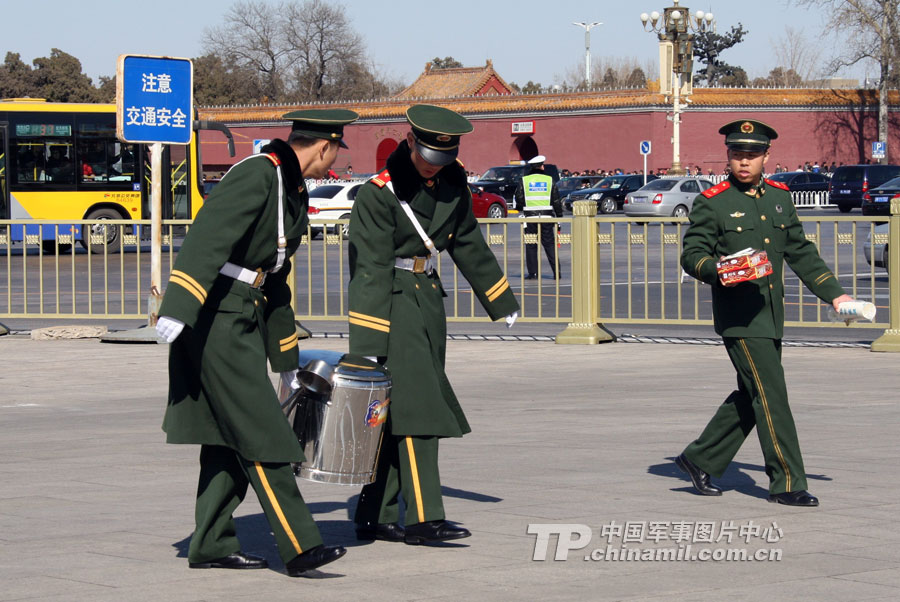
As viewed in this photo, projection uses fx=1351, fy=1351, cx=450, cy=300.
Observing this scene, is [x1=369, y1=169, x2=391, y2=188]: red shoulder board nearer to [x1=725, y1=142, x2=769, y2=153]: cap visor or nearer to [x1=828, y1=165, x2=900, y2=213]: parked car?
[x1=725, y1=142, x2=769, y2=153]: cap visor

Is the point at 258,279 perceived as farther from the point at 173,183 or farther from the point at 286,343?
the point at 173,183

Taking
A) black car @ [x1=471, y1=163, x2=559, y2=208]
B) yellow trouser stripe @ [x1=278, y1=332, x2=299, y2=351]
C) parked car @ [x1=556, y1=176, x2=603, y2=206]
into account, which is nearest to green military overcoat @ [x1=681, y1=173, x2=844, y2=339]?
yellow trouser stripe @ [x1=278, y1=332, x2=299, y2=351]

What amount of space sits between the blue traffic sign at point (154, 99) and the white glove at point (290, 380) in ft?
25.9

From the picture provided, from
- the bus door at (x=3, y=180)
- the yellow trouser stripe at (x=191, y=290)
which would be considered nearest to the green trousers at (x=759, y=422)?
the yellow trouser stripe at (x=191, y=290)

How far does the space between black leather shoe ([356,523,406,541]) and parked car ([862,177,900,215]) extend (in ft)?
Answer: 111

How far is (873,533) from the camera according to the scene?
209 inches

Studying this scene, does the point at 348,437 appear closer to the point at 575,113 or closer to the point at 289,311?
the point at 289,311

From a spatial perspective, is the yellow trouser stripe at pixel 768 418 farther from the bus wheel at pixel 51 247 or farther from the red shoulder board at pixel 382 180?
the bus wheel at pixel 51 247

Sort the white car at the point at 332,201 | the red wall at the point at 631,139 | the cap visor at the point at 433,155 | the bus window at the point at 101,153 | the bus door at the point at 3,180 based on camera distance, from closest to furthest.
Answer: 1. the cap visor at the point at 433,155
2. the bus door at the point at 3,180
3. the bus window at the point at 101,153
4. the white car at the point at 332,201
5. the red wall at the point at 631,139

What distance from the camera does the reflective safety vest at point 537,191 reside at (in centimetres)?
1889

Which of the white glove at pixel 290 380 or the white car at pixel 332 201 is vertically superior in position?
the white car at pixel 332 201

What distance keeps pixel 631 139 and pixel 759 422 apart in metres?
48.4

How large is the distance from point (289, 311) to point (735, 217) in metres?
2.22

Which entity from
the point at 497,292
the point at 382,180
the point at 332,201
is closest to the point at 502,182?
the point at 332,201
